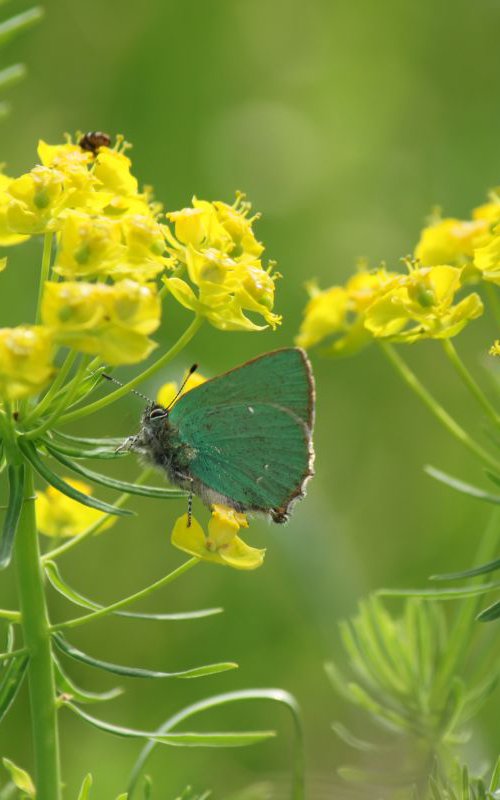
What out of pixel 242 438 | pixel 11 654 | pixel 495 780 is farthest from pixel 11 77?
pixel 495 780

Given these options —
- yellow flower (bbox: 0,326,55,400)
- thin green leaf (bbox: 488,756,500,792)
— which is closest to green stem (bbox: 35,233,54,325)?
yellow flower (bbox: 0,326,55,400)

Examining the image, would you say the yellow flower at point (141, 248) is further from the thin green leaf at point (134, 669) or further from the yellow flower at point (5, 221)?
the thin green leaf at point (134, 669)

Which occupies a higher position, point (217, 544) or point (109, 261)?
point (109, 261)

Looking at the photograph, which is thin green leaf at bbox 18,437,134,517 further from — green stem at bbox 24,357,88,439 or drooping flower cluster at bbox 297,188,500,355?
drooping flower cluster at bbox 297,188,500,355

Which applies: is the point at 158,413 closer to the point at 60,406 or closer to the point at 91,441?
the point at 91,441

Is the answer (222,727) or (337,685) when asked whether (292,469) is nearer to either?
(337,685)

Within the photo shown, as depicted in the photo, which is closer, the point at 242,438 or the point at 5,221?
the point at 5,221
